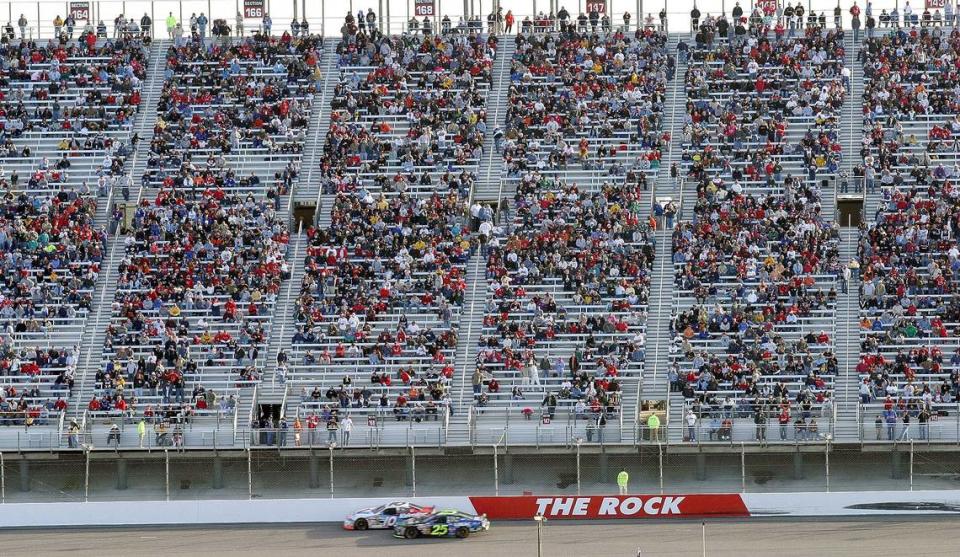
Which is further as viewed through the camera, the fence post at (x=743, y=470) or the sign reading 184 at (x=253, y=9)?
the sign reading 184 at (x=253, y=9)

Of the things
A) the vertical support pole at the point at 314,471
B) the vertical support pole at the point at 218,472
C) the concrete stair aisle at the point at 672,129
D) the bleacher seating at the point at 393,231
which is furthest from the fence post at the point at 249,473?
the concrete stair aisle at the point at 672,129

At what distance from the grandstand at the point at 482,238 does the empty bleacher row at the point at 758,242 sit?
99mm

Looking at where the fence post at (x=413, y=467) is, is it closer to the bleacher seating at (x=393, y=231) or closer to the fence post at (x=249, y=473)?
the bleacher seating at (x=393, y=231)

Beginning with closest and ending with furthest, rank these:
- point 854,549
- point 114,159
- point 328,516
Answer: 1. point 854,549
2. point 328,516
3. point 114,159

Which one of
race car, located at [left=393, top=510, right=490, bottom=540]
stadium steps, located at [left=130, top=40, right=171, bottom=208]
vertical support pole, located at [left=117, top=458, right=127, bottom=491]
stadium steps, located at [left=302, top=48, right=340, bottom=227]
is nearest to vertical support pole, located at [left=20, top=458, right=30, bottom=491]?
vertical support pole, located at [left=117, top=458, right=127, bottom=491]

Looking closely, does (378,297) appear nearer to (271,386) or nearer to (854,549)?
(271,386)

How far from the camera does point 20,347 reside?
5572 centimetres

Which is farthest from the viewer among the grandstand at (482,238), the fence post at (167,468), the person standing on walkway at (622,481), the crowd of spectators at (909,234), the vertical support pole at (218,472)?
the grandstand at (482,238)

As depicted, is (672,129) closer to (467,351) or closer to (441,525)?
(467,351)

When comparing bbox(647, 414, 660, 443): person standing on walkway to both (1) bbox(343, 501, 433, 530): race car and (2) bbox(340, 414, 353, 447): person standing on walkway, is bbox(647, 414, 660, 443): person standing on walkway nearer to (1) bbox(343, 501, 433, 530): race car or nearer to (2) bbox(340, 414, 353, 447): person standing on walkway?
(1) bbox(343, 501, 433, 530): race car

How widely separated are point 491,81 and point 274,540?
2125cm

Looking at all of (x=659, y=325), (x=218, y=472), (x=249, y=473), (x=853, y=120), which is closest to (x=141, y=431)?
(x=218, y=472)

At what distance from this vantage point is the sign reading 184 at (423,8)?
67.2m

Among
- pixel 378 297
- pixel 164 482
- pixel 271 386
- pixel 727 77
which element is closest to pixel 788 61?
pixel 727 77
